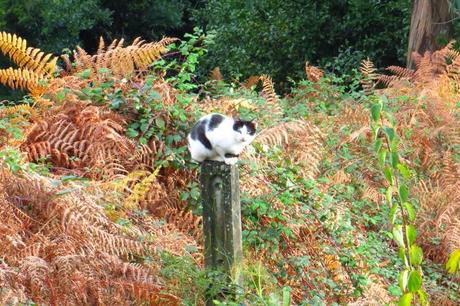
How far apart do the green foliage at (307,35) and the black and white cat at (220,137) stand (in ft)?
30.8

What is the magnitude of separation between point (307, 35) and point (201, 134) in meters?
11.0

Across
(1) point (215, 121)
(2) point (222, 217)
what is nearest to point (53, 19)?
(1) point (215, 121)

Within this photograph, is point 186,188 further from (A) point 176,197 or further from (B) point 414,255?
(B) point 414,255

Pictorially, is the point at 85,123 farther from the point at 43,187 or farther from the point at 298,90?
the point at 298,90

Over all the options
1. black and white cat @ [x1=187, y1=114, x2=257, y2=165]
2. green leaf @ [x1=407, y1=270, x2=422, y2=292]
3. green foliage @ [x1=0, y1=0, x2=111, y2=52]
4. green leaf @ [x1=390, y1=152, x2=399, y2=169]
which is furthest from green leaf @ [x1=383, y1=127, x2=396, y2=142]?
green foliage @ [x1=0, y1=0, x2=111, y2=52]

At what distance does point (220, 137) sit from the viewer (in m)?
6.31

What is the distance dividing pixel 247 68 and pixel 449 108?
335 inches

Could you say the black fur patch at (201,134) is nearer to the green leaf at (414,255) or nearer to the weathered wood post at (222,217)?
the weathered wood post at (222,217)

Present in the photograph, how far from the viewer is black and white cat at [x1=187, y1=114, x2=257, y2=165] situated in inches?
249

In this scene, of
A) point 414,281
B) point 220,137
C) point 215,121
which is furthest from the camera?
point 215,121

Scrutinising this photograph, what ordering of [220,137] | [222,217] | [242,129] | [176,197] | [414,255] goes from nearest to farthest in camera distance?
[414,255] < [222,217] < [220,137] < [242,129] < [176,197]

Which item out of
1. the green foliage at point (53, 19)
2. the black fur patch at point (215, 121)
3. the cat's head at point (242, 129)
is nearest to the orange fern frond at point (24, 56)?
the black fur patch at point (215, 121)

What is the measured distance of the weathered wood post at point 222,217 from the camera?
5.49 m

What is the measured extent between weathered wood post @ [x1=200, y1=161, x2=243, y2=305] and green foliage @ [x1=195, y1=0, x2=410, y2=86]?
1054 cm
